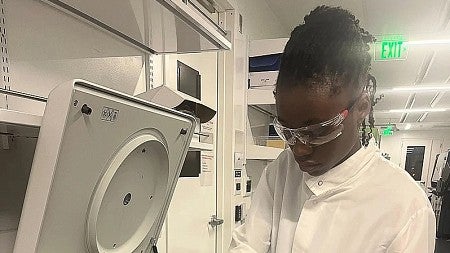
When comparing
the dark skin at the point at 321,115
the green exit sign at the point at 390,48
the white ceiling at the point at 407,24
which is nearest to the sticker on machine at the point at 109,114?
the dark skin at the point at 321,115

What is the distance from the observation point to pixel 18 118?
655 millimetres

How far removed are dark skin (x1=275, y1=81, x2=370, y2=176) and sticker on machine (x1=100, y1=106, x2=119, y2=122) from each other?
1.27ft

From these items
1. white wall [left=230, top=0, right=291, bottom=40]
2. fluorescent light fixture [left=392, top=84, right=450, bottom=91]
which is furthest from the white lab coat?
fluorescent light fixture [left=392, top=84, right=450, bottom=91]

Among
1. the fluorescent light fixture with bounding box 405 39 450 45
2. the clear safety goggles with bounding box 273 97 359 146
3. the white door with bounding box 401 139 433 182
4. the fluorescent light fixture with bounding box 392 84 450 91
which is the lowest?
the white door with bounding box 401 139 433 182

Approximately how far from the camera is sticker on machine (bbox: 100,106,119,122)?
2.46 ft

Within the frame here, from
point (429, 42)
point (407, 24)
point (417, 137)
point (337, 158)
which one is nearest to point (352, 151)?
point (337, 158)

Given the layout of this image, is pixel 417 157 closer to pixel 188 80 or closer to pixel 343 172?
pixel 188 80

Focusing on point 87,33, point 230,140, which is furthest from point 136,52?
point 230,140

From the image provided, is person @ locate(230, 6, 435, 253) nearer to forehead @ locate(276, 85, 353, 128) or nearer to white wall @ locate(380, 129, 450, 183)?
forehead @ locate(276, 85, 353, 128)

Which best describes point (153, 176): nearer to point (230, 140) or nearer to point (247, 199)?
point (230, 140)

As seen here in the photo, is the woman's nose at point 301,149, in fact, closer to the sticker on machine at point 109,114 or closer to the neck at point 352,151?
the neck at point 352,151

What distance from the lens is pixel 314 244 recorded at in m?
1.03

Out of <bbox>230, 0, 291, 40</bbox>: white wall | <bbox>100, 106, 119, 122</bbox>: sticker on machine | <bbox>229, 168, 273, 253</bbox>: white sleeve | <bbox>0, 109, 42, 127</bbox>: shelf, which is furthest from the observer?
<bbox>230, 0, 291, 40</bbox>: white wall

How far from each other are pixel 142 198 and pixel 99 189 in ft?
0.83
